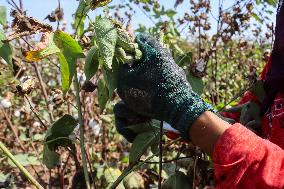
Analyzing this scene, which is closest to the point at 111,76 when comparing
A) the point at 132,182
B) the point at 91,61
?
the point at 91,61

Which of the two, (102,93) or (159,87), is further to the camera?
(102,93)

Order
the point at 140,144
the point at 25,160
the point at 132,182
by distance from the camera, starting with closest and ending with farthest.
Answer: the point at 140,144, the point at 132,182, the point at 25,160

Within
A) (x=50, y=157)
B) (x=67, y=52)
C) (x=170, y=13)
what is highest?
(x=170, y=13)

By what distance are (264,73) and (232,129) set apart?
57 cm

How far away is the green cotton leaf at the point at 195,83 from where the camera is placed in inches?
57.4

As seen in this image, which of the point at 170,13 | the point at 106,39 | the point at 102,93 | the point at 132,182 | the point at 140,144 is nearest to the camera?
the point at 106,39

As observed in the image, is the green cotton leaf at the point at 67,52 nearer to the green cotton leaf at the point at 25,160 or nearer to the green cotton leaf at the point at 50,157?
the green cotton leaf at the point at 50,157

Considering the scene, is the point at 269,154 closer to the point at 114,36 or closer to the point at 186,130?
the point at 186,130

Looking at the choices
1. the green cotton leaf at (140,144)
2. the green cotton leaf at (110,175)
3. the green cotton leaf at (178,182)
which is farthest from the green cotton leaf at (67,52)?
the green cotton leaf at (110,175)

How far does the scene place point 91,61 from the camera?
45.9 inches

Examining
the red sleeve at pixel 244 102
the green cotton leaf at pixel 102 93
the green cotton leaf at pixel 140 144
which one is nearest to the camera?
the green cotton leaf at pixel 102 93

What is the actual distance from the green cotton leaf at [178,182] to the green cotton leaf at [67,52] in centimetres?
58

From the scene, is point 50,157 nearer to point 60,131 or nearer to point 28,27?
point 60,131

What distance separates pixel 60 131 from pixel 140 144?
0.79ft
